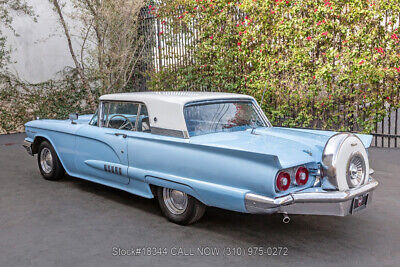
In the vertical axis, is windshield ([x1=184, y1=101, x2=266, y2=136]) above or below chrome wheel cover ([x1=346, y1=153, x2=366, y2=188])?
above

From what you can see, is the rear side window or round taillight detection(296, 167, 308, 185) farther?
the rear side window

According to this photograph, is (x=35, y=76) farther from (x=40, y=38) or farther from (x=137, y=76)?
(x=137, y=76)

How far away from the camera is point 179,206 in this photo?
173 inches

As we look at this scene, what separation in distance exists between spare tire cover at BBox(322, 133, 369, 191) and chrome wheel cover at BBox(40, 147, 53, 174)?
13.7 feet

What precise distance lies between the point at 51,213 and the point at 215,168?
7.36ft

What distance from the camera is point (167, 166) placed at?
423 centimetres

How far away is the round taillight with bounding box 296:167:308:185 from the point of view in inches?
144

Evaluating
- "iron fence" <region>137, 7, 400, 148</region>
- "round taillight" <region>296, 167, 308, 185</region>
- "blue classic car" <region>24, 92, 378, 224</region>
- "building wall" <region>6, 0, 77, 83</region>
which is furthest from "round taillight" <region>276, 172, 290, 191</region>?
"building wall" <region>6, 0, 77, 83</region>

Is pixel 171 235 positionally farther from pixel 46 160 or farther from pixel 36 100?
pixel 36 100

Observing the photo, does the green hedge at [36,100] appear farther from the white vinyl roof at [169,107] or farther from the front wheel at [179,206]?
the front wheel at [179,206]

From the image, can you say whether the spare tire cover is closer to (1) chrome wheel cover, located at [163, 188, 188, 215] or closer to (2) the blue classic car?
(2) the blue classic car

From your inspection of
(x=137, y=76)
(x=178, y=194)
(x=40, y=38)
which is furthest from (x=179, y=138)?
(x=40, y=38)

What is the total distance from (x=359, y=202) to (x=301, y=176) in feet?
1.93

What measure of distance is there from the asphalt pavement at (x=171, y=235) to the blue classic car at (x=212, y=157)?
309 mm
